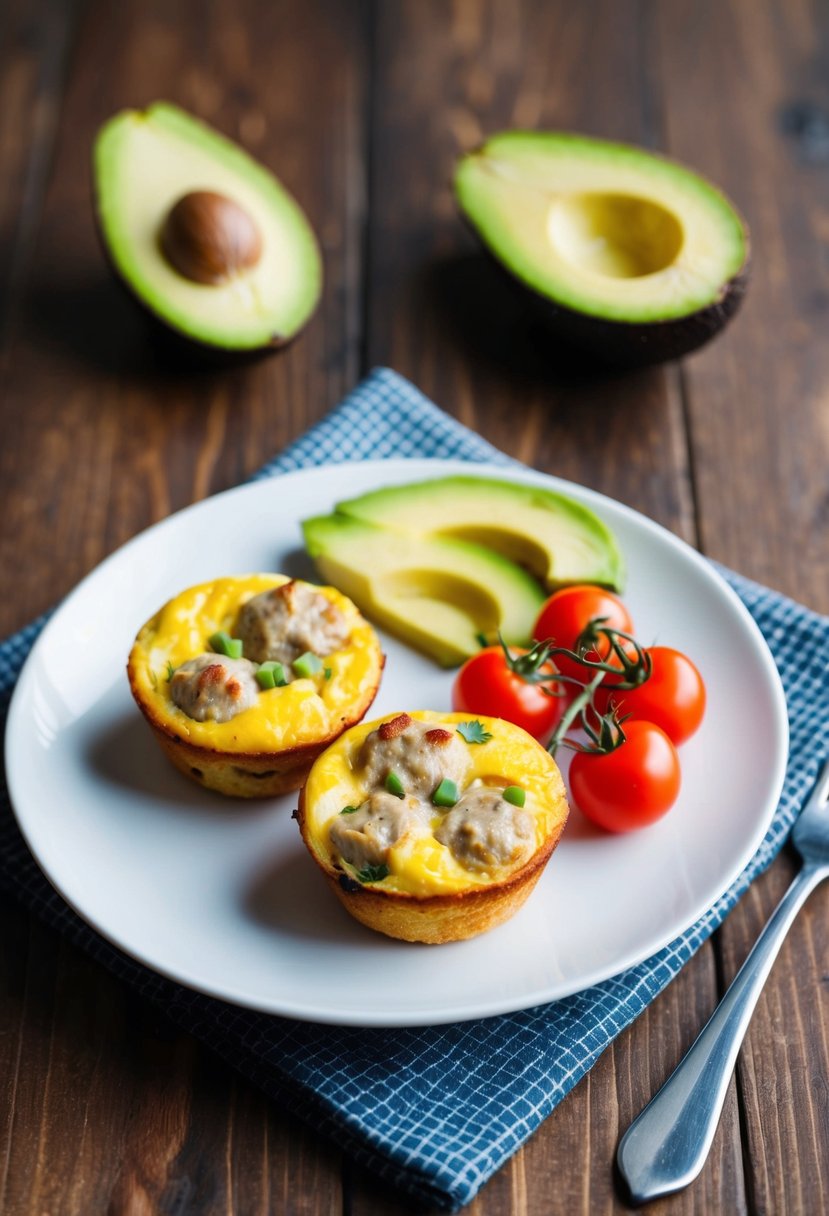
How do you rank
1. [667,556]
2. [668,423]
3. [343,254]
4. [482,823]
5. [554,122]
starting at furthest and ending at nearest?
[554,122]
[343,254]
[668,423]
[667,556]
[482,823]

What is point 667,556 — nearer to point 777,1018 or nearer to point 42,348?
point 777,1018

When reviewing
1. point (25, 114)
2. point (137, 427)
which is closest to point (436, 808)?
point (137, 427)

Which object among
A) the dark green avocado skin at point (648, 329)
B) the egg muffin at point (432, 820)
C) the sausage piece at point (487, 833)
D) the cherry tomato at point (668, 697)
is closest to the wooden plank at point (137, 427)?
the egg muffin at point (432, 820)

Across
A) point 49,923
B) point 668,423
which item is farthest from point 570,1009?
point 668,423

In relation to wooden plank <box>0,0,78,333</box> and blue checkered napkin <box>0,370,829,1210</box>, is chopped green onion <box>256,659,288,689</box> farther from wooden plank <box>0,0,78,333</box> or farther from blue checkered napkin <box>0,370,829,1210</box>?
wooden plank <box>0,0,78,333</box>

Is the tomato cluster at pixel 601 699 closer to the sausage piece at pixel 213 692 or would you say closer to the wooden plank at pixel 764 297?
the sausage piece at pixel 213 692

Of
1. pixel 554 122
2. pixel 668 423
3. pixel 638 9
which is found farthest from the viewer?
pixel 638 9
